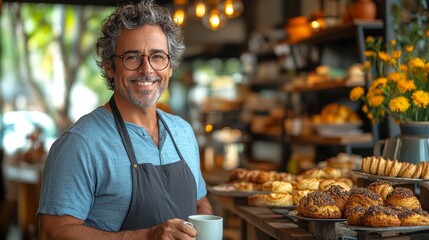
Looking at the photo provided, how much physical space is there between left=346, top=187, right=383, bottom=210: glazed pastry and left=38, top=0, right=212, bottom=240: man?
0.59m

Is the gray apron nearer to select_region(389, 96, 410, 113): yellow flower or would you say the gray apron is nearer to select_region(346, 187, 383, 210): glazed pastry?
→ select_region(346, 187, 383, 210): glazed pastry

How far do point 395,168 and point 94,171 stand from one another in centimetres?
118

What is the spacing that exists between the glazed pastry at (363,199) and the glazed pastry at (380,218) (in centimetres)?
14

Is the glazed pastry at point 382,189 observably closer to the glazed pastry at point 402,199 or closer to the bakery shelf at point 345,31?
the glazed pastry at point 402,199

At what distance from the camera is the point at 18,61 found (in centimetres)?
1309

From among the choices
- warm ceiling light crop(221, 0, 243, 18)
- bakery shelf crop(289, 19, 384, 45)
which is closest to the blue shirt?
bakery shelf crop(289, 19, 384, 45)

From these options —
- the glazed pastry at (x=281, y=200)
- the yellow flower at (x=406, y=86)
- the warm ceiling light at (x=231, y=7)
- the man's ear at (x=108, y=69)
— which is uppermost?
the warm ceiling light at (x=231, y=7)

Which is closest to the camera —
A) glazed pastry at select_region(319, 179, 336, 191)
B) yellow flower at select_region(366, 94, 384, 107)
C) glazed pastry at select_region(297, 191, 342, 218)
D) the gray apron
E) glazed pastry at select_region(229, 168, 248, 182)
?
glazed pastry at select_region(297, 191, 342, 218)

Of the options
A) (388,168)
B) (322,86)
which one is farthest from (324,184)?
(322,86)

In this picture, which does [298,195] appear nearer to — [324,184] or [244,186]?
[324,184]

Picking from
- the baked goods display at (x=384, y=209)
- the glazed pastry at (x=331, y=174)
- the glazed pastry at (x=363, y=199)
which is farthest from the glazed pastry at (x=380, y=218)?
the glazed pastry at (x=331, y=174)

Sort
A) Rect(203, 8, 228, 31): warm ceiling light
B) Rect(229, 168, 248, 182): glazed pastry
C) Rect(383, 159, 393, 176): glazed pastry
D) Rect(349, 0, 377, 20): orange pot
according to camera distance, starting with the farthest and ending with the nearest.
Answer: Rect(203, 8, 228, 31): warm ceiling light → Rect(349, 0, 377, 20): orange pot → Rect(229, 168, 248, 182): glazed pastry → Rect(383, 159, 393, 176): glazed pastry

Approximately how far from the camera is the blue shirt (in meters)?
2.31

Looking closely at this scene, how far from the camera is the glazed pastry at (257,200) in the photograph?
10.3 feet
